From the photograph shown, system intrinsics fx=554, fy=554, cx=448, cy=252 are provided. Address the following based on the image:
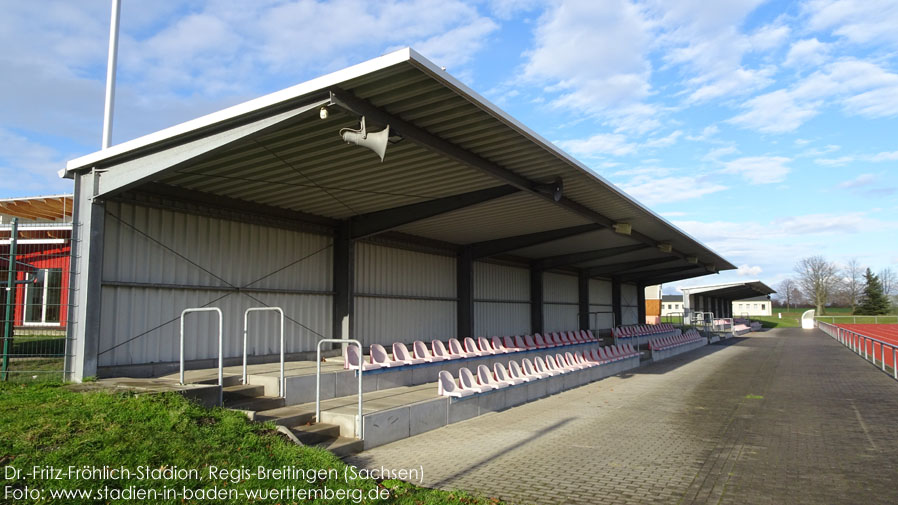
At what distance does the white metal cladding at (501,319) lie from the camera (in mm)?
19469

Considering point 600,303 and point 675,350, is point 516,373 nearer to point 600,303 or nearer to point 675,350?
point 675,350

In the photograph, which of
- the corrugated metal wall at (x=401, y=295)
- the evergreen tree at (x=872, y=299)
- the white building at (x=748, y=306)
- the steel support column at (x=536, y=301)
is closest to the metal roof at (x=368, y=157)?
the corrugated metal wall at (x=401, y=295)

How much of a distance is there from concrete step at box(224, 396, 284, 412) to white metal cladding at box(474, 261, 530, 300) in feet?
38.7

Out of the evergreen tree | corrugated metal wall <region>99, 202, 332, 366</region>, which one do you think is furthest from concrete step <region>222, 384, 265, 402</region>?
the evergreen tree

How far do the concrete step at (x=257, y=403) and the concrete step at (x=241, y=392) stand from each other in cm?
9

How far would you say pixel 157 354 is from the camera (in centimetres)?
955

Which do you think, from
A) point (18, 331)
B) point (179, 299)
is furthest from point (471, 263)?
point (18, 331)

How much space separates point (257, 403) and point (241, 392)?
1.51ft

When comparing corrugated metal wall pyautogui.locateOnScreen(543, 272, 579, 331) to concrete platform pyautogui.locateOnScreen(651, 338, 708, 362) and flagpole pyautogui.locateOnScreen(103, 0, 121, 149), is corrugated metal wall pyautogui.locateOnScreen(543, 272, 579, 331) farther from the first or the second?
flagpole pyautogui.locateOnScreen(103, 0, 121, 149)

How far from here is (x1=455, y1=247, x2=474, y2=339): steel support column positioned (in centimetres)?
1805

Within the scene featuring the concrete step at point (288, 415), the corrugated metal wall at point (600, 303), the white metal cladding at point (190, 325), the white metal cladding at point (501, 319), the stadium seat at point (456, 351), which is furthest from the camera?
the corrugated metal wall at point (600, 303)

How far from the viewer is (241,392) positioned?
26.3 feet

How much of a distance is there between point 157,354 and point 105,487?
5.80m

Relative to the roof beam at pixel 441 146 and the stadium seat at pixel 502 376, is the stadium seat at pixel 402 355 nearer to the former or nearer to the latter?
the stadium seat at pixel 502 376
